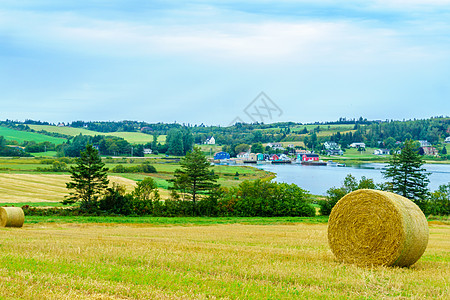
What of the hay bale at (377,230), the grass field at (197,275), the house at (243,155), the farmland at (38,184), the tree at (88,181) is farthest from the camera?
the house at (243,155)

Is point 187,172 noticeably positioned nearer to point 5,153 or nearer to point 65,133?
point 5,153

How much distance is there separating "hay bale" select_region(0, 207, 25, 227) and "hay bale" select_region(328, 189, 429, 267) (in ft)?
54.0

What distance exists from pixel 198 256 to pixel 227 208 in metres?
30.8

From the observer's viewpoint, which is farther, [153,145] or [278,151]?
[278,151]

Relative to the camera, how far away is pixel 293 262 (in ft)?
36.5

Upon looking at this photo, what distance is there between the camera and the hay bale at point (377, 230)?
1143cm

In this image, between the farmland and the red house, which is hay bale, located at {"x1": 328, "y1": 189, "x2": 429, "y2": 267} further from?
the red house

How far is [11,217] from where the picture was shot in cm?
2280

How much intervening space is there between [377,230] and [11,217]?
1800 cm

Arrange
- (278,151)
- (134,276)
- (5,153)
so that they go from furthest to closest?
(278,151) → (5,153) → (134,276)

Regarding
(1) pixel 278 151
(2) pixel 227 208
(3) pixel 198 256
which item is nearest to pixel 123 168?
(2) pixel 227 208

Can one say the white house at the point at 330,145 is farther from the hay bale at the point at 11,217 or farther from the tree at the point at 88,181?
the hay bale at the point at 11,217

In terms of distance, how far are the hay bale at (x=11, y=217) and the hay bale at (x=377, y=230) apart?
16465 millimetres

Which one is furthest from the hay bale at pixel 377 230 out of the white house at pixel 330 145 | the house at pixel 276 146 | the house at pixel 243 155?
the white house at pixel 330 145
